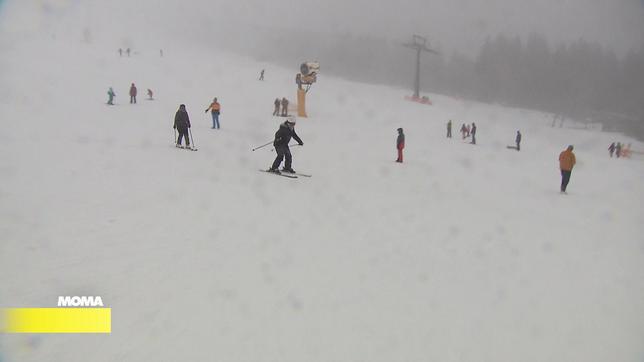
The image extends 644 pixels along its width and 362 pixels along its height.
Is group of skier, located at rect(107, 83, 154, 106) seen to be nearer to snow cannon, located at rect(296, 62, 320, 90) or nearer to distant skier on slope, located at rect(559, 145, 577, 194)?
snow cannon, located at rect(296, 62, 320, 90)

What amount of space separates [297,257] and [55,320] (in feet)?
9.15

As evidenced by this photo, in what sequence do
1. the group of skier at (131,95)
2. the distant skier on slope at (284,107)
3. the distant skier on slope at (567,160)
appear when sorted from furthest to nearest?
the distant skier on slope at (284,107)
the group of skier at (131,95)
the distant skier on slope at (567,160)

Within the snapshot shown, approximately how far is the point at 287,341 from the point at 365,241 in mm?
2988

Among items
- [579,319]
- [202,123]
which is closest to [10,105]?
[202,123]

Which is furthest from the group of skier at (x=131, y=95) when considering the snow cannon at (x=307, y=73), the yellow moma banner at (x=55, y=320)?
the yellow moma banner at (x=55, y=320)

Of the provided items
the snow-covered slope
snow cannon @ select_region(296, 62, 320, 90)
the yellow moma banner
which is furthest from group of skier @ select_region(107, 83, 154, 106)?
the yellow moma banner

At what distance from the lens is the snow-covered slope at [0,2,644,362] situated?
3.99m

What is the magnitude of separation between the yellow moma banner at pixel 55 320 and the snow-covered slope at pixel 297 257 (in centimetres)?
9

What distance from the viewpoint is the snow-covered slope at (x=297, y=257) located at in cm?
399

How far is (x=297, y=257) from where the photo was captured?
18.6ft

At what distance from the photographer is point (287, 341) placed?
12.9 ft

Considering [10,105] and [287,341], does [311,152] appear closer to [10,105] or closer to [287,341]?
[10,105]

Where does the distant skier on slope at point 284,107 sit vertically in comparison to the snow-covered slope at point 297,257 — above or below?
above

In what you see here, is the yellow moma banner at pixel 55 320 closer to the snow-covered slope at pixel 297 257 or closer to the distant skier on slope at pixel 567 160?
the snow-covered slope at pixel 297 257
